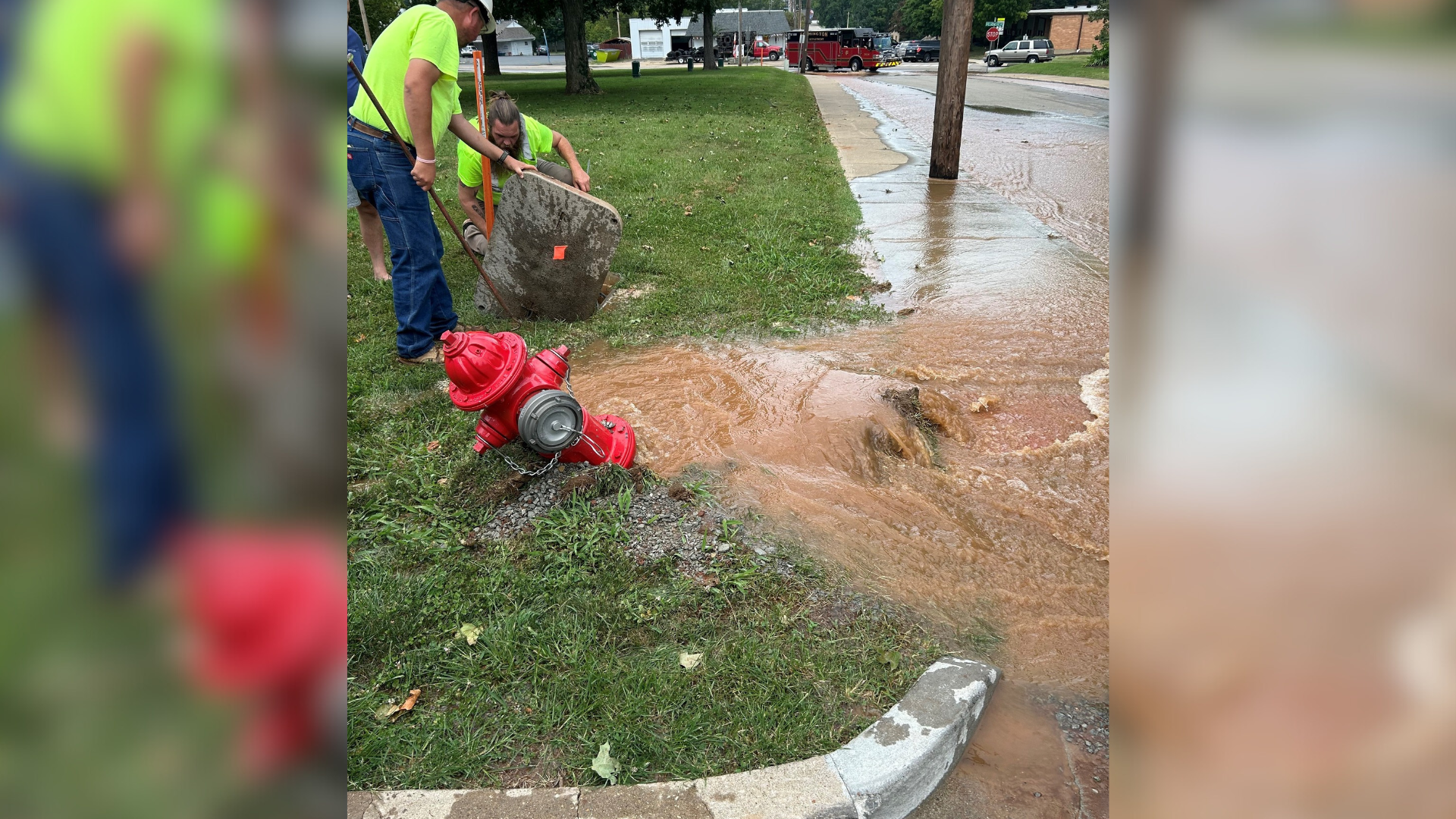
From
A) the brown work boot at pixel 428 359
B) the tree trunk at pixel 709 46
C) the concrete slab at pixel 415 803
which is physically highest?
the tree trunk at pixel 709 46

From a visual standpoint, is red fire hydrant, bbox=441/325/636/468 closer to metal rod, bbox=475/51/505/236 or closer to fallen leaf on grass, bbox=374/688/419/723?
fallen leaf on grass, bbox=374/688/419/723

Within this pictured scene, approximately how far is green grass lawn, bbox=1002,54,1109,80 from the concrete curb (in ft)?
94.4

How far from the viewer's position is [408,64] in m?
4.18

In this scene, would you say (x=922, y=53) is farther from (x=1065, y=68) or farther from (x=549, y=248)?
(x=549, y=248)

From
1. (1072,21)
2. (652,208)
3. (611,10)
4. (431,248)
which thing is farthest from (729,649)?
(1072,21)

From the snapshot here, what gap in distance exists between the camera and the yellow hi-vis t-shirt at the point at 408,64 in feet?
13.4

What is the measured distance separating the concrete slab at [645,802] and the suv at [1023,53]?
43.9 m

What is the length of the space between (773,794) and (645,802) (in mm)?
321

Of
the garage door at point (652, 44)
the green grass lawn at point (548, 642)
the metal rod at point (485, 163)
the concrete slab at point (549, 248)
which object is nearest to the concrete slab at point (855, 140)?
the metal rod at point (485, 163)

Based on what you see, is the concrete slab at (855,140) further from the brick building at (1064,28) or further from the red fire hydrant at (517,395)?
the brick building at (1064,28)
